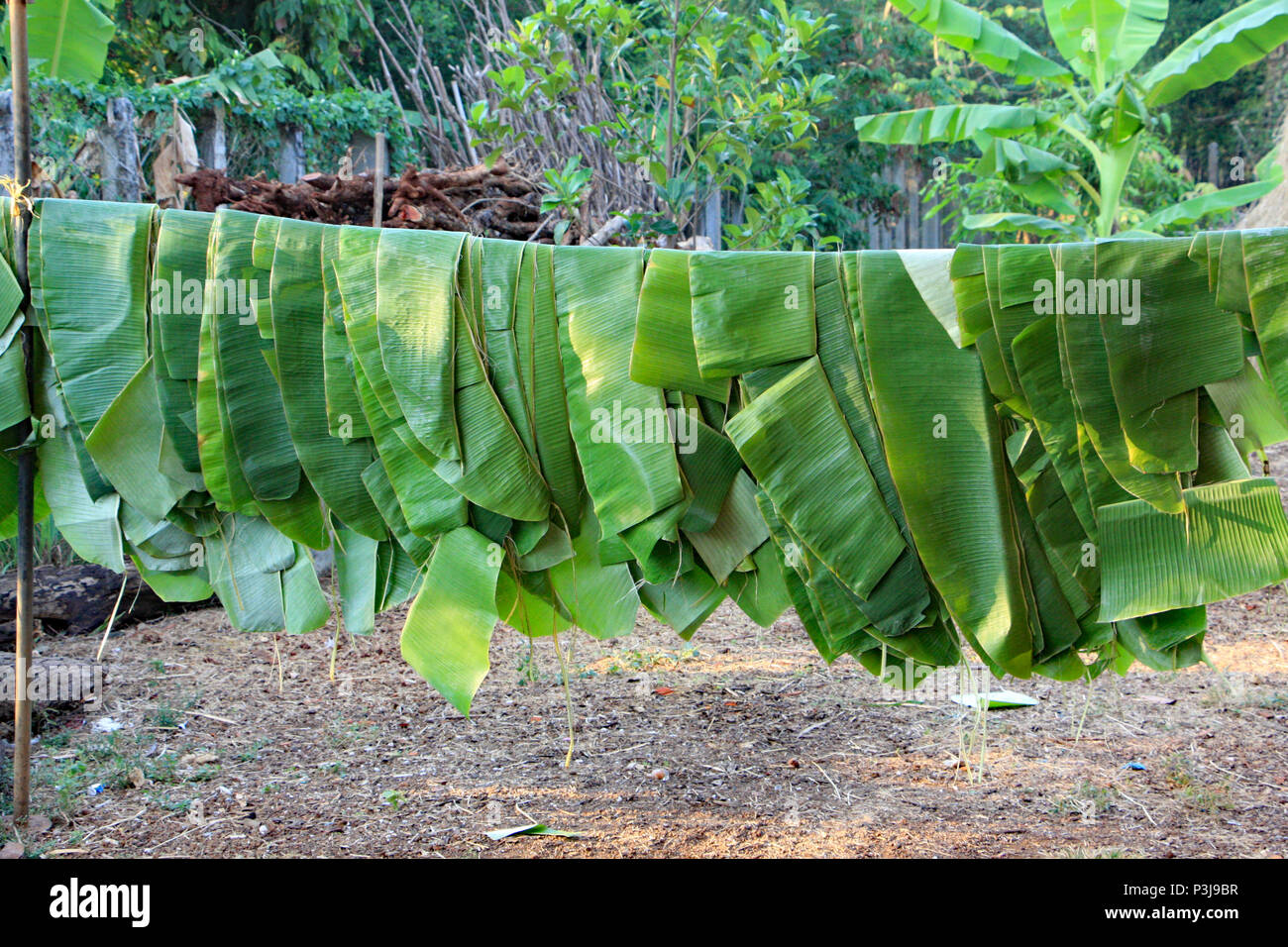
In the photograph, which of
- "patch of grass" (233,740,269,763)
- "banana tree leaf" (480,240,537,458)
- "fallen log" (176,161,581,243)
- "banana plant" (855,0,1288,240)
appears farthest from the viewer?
"banana plant" (855,0,1288,240)

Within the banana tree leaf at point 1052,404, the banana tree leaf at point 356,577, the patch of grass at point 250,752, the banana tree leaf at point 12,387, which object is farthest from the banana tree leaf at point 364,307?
the patch of grass at point 250,752

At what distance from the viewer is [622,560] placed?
1862mm

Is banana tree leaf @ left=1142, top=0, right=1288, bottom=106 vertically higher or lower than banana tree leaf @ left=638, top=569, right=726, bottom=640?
higher

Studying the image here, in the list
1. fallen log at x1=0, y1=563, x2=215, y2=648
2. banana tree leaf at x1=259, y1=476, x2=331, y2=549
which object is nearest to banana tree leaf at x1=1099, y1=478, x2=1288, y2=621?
banana tree leaf at x1=259, y1=476, x2=331, y2=549

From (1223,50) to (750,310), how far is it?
509cm

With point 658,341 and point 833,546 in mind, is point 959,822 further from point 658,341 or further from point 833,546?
point 658,341

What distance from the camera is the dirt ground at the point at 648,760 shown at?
2500 millimetres

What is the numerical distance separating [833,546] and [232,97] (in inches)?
310

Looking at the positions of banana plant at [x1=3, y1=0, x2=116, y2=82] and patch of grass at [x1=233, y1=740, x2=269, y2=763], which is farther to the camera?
banana plant at [x1=3, y1=0, x2=116, y2=82]

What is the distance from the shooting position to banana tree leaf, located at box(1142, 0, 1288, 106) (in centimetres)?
511

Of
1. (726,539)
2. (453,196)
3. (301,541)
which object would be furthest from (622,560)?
(453,196)

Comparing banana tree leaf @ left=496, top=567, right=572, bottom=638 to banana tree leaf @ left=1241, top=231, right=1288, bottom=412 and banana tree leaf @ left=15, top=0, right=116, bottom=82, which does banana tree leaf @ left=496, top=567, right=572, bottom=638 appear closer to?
banana tree leaf @ left=1241, top=231, right=1288, bottom=412

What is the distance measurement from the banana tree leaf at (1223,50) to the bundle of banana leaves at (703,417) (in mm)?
4453

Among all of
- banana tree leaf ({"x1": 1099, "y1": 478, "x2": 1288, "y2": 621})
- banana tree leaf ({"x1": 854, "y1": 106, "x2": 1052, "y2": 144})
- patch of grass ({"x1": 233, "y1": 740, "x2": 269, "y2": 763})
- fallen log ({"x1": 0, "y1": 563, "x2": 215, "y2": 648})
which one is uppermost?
banana tree leaf ({"x1": 854, "y1": 106, "x2": 1052, "y2": 144})
